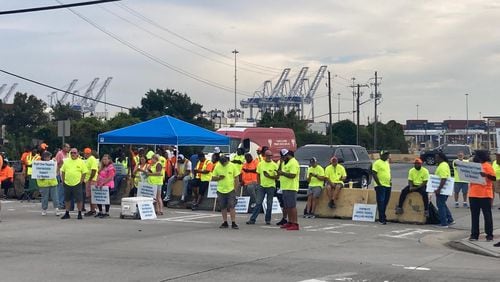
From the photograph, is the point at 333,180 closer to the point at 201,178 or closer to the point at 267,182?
the point at 267,182

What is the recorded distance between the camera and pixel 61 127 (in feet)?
91.7

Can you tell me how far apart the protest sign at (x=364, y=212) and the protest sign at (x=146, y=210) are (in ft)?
17.8

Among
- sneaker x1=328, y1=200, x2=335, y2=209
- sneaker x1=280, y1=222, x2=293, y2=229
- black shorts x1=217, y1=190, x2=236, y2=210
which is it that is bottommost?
sneaker x1=280, y1=222, x2=293, y2=229

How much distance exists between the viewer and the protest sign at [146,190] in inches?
802

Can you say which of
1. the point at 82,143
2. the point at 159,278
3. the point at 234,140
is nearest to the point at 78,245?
the point at 159,278

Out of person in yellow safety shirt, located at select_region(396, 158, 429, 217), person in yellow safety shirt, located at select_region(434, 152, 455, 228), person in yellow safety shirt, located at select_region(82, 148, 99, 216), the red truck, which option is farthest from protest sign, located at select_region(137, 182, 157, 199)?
the red truck

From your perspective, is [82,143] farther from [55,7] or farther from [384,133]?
[384,133]

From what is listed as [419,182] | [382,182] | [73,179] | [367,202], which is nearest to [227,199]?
[382,182]

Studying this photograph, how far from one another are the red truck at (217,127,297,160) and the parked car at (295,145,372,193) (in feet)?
12.3

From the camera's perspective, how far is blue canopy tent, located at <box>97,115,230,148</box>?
2359 centimetres

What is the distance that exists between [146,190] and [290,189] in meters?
5.29

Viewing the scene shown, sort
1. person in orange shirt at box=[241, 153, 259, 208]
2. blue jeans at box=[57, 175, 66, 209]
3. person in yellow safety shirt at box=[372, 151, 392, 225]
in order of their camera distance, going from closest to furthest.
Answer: person in yellow safety shirt at box=[372, 151, 392, 225] < person in orange shirt at box=[241, 153, 259, 208] < blue jeans at box=[57, 175, 66, 209]

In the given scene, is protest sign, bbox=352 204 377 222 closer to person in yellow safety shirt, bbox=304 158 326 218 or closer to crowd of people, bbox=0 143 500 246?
crowd of people, bbox=0 143 500 246

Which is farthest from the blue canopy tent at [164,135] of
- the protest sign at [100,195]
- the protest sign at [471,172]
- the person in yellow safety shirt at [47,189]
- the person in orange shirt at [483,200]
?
the person in orange shirt at [483,200]
